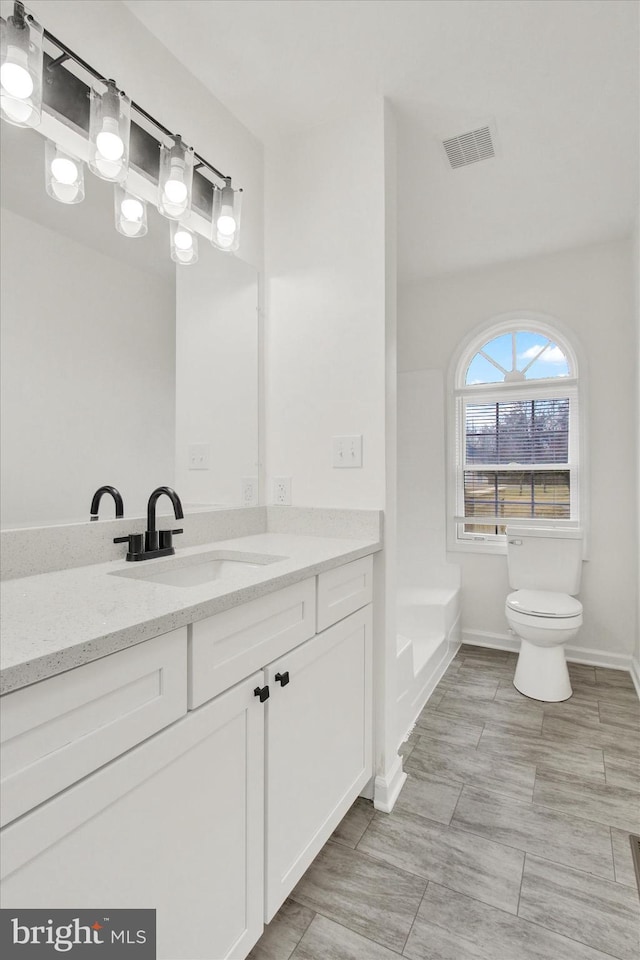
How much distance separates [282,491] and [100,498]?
2.55 feet

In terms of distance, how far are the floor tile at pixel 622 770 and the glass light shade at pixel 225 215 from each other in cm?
256

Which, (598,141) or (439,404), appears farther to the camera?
(439,404)

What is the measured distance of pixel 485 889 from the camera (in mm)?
1363

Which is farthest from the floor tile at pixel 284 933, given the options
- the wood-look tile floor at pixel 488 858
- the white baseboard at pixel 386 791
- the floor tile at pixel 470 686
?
the floor tile at pixel 470 686

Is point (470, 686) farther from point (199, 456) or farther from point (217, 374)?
point (217, 374)

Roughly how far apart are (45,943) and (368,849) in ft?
3.63

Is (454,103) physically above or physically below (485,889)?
above

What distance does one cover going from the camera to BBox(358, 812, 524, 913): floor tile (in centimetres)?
137

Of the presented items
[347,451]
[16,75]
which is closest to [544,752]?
[347,451]

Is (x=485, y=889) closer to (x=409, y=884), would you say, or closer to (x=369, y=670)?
(x=409, y=884)

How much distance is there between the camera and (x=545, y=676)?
99.8 inches

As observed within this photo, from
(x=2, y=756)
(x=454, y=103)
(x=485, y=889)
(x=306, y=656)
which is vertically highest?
(x=454, y=103)

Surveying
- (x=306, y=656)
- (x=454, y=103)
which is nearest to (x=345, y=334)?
(x=454, y=103)

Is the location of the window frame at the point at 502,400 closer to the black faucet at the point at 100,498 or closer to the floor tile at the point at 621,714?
the floor tile at the point at 621,714
